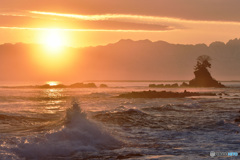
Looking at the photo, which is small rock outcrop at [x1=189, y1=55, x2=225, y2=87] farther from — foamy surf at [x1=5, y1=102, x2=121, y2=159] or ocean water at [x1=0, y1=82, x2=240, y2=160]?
foamy surf at [x1=5, y1=102, x2=121, y2=159]

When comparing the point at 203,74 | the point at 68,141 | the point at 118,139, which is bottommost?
the point at 118,139

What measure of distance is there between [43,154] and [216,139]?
8.90m

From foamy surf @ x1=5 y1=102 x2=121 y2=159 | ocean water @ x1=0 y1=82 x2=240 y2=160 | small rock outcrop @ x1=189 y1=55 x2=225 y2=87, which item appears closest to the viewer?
ocean water @ x1=0 y1=82 x2=240 y2=160

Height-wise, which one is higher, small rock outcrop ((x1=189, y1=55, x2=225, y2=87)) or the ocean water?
small rock outcrop ((x1=189, y1=55, x2=225, y2=87))

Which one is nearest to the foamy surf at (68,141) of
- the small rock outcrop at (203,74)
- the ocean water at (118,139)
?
the ocean water at (118,139)

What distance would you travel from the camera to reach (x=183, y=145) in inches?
742

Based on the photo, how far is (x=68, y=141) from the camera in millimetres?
19312

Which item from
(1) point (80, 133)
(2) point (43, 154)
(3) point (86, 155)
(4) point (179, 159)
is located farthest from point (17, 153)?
(4) point (179, 159)

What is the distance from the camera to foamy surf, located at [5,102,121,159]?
17109 mm

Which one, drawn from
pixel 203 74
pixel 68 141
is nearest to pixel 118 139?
pixel 68 141

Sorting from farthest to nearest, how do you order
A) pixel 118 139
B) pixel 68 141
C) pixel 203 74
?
pixel 203 74, pixel 118 139, pixel 68 141

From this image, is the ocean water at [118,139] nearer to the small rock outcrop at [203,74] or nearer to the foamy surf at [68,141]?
the foamy surf at [68,141]

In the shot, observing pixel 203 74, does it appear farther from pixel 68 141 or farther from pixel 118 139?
Result: pixel 68 141

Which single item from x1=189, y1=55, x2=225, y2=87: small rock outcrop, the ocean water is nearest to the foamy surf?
the ocean water
